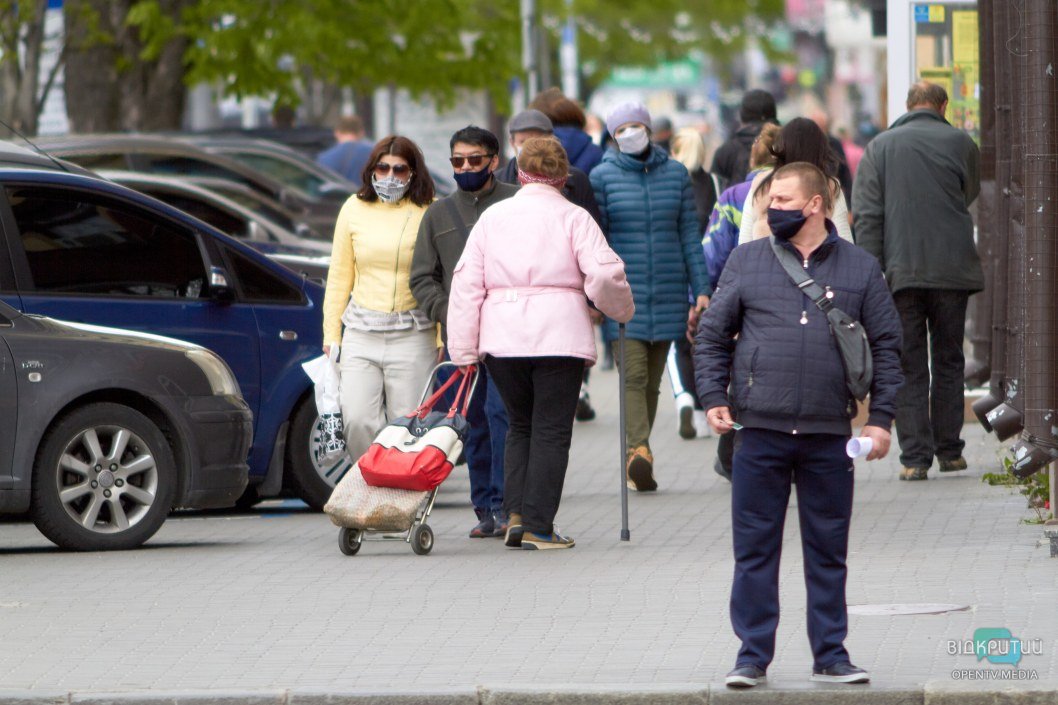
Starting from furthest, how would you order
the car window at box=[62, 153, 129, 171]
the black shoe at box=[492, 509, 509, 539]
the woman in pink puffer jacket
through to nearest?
the car window at box=[62, 153, 129, 171]
the black shoe at box=[492, 509, 509, 539]
the woman in pink puffer jacket

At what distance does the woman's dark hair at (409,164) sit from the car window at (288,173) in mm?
10834

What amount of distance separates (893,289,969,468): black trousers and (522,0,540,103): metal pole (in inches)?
572

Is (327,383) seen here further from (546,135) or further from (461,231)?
(546,135)

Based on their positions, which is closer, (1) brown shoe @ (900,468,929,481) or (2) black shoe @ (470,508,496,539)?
(2) black shoe @ (470,508,496,539)

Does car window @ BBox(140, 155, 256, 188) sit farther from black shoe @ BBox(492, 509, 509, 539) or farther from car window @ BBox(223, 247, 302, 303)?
black shoe @ BBox(492, 509, 509, 539)

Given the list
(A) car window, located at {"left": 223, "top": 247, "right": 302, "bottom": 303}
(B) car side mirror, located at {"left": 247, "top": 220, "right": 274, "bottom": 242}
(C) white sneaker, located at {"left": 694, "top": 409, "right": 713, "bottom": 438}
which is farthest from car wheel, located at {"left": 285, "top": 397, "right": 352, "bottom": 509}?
(B) car side mirror, located at {"left": 247, "top": 220, "right": 274, "bottom": 242}

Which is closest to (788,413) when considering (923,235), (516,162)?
(516,162)

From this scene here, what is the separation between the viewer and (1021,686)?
6.44m

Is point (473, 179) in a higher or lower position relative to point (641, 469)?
higher

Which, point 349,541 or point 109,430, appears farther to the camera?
point 109,430

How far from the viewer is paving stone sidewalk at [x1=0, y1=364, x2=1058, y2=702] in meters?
6.89

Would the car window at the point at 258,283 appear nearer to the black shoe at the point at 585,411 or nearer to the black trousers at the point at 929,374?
the black trousers at the point at 929,374

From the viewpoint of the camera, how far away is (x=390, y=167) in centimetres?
1005

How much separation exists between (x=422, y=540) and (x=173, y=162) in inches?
401
